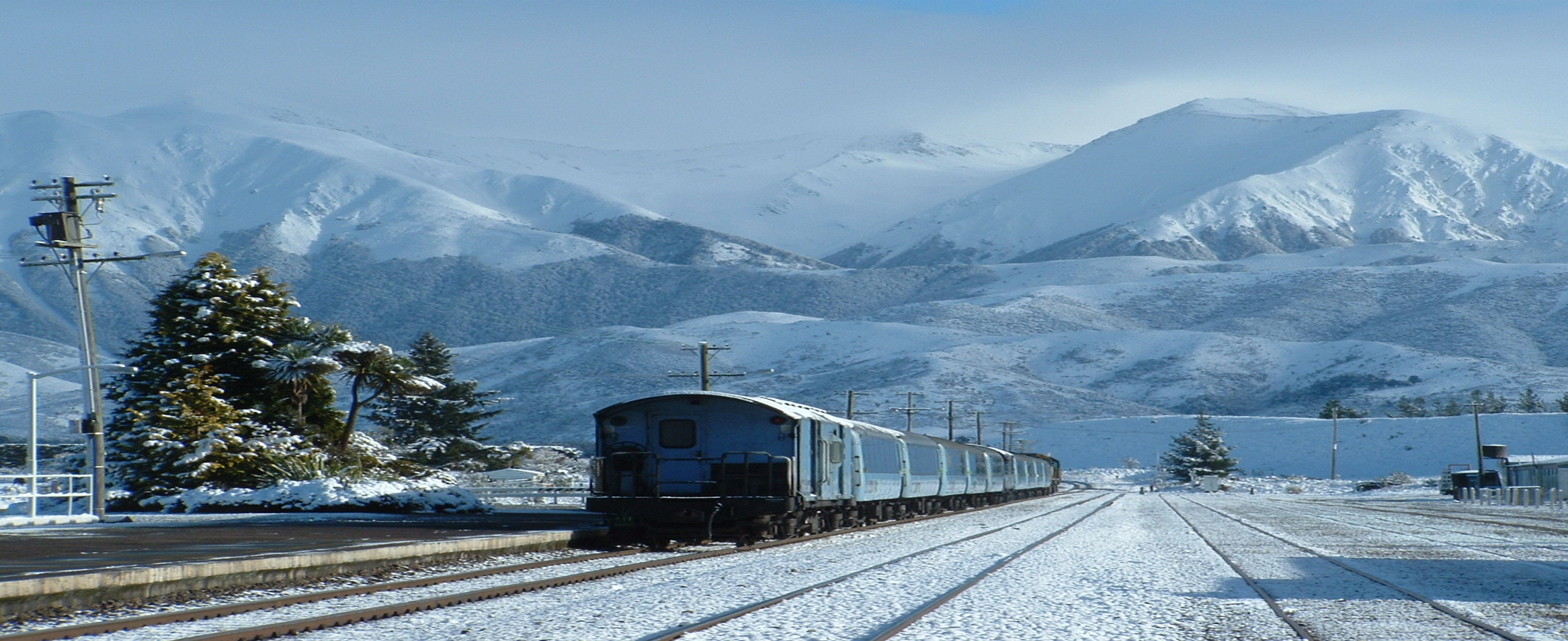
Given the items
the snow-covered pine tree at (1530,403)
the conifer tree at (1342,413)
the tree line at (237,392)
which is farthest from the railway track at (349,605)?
the snow-covered pine tree at (1530,403)

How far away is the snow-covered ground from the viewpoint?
1177 cm

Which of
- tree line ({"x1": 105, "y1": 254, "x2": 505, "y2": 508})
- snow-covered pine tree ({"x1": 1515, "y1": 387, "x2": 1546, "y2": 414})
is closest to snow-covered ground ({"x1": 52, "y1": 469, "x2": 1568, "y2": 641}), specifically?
tree line ({"x1": 105, "y1": 254, "x2": 505, "y2": 508})

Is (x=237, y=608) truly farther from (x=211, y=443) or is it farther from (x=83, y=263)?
(x=211, y=443)

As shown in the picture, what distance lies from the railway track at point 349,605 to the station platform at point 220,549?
3.40 feet

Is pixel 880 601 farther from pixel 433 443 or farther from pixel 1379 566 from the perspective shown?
pixel 433 443

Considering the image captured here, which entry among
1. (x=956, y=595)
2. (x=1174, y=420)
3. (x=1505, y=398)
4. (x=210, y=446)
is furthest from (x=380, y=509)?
(x=1505, y=398)

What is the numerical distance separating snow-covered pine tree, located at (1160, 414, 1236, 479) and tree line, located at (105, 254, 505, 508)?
239 feet

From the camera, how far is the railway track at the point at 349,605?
11188 mm

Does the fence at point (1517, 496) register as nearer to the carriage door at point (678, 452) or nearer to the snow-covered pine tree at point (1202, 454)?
the snow-covered pine tree at point (1202, 454)

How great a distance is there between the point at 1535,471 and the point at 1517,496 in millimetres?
13197

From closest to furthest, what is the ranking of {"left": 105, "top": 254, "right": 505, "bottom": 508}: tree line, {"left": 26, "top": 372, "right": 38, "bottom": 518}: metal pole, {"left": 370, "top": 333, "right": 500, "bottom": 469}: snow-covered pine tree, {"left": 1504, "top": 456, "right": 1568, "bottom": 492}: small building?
{"left": 26, "top": 372, "right": 38, "bottom": 518}: metal pole < {"left": 105, "top": 254, "right": 505, "bottom": 508}: tree line < {"left": 1504, "top": 456, "right": 1568, "bottom": 492}: small building < {"left": 370, "top": 333, "right": 500, "bottom": 469}: snow-covered pine tree

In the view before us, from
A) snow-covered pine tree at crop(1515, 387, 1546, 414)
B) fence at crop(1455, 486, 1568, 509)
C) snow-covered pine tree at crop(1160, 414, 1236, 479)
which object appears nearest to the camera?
fence at crop(1455, 486, 1568, 509)

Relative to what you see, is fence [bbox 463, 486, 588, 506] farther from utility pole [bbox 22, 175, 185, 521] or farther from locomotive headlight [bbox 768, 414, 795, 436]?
locomotive headlight [bbox 768, 414, 795, 436]

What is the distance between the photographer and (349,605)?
43.4 feet
